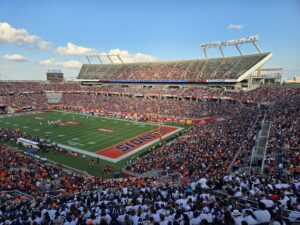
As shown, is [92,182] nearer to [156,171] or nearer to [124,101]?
[156,171]

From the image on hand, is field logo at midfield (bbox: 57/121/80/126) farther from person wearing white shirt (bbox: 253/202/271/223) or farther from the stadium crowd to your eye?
Result: person wearing white shirt (bbox: 253/202/271/223)

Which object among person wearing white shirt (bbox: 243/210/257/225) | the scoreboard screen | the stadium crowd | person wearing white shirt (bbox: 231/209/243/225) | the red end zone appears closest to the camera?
person wearing white shirt (bbox: 243/210/257/225)

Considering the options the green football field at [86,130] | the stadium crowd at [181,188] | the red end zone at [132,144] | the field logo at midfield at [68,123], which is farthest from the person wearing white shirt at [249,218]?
the field logo at midfield at [68,123]

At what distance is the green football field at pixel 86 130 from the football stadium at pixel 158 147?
0.63 ft

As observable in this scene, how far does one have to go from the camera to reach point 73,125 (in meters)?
43.6

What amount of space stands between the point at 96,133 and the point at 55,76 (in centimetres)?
6654

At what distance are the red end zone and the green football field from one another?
122 cm

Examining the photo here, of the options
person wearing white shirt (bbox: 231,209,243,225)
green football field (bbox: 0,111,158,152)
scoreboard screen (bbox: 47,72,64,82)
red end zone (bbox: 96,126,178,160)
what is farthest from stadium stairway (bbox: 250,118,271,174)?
scoreboard screen (bbox: 47,72,64,82)

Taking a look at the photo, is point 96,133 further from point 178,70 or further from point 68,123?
point 178,70

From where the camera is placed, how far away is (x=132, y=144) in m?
31.7

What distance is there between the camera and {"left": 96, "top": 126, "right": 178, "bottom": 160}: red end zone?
28312 millimetres

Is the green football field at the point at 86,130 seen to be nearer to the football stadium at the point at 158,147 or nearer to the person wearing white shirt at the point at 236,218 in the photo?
the football stadium at the point at 158,147

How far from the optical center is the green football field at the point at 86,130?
32.6m

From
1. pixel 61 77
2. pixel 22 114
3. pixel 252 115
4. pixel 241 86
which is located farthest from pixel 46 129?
pixel 61 77
